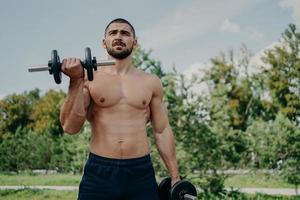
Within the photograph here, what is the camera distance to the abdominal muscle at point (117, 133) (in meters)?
2.67

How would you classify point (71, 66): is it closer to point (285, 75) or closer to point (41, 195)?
point (41, 195)

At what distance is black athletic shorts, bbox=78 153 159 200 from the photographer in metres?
2.61

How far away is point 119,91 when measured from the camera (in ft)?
9.06

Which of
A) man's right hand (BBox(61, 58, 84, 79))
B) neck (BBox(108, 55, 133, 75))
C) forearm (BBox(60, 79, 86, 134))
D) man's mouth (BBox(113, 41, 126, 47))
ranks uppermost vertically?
man's mouth (BBox(113, 41, 126, 47))

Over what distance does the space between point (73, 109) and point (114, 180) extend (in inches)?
20.0

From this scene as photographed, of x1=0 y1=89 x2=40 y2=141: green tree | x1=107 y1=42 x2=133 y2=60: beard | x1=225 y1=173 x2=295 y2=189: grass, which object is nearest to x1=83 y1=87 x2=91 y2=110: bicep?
x1=107 y1=42 x2=133 y2=60: beard

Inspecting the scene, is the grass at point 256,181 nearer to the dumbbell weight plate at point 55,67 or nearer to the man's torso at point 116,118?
the man's torso at point 116,118

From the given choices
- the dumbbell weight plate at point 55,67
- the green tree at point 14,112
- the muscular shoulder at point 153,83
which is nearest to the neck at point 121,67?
the muscular shoulder at point 153,83

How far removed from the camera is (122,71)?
114 inches

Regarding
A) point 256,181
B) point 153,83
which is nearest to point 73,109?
point 153,83

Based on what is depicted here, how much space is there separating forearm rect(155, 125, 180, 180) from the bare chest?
30 centimetres

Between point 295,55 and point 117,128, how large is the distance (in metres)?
16.4

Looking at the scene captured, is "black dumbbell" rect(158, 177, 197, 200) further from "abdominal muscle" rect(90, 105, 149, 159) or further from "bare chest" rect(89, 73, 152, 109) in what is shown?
"bare chest" rect(89, 73, 152, 109)

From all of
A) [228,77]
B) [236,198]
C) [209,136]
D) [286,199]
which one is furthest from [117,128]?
[228,77]
